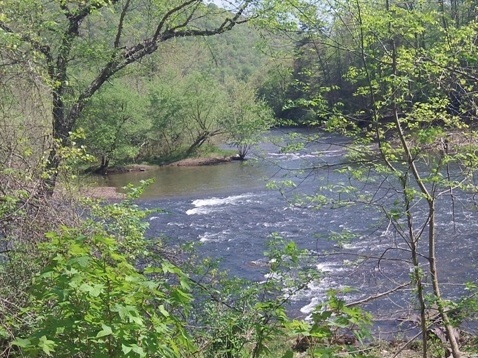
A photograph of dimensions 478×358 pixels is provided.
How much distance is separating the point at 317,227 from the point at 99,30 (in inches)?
365

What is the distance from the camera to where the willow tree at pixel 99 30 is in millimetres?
7742

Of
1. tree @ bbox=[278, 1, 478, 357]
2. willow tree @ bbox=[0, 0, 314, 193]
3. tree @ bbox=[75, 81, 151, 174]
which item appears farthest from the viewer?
tree @ bbox=[75, 81, 151, 174]

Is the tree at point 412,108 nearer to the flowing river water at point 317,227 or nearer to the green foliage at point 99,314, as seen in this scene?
the flowing river water at point 317,227

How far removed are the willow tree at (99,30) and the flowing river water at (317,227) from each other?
219 centimetres

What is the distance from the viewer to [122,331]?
2900 millimetres

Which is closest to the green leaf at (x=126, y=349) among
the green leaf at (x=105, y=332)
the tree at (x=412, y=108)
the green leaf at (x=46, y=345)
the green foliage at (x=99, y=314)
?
the green foliage at (x=99, y=314)

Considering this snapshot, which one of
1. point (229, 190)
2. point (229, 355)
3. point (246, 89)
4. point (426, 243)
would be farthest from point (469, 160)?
point (246, 89)

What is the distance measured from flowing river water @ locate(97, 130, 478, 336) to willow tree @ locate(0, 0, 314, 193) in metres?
2.19

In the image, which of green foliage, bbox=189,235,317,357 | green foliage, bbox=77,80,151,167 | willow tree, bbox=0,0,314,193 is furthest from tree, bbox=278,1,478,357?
green foliage, bbox=77,80,151,167

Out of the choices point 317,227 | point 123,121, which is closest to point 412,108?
point 317,227

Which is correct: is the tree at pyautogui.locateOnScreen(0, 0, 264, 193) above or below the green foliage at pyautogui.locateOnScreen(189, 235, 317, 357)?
above

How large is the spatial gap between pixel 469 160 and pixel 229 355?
2888mm

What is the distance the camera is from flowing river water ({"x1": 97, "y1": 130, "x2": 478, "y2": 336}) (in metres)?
6.62

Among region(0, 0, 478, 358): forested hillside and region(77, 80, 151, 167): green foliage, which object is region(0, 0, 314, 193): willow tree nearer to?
region(0, 0, 478, 358): forested hillside
